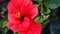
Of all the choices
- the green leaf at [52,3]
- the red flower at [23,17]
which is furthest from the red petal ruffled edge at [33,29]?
the green leaf at [52,3]

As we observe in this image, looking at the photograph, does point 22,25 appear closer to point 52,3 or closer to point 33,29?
point 33,29

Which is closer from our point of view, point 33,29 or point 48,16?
point 33,29

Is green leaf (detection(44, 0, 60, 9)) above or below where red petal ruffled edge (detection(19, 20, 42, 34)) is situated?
above

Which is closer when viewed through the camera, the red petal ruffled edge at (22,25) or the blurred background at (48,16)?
the red petal ruffled edge at (22,25)

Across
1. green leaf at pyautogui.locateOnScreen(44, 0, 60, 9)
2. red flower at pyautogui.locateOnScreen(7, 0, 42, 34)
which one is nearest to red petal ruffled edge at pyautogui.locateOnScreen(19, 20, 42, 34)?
red flower at pyautogui.locateOnScreen(7, 0, 42, 34)

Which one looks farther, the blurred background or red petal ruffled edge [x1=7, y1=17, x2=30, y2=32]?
the blurred background

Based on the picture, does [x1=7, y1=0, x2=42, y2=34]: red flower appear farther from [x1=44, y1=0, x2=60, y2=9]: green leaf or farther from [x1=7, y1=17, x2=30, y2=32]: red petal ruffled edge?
[x1=44, y1=0, x2=60, y2=9]: green leaf

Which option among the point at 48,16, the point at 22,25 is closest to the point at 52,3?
the point at 48,16

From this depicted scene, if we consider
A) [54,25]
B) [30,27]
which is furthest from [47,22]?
[30,27]

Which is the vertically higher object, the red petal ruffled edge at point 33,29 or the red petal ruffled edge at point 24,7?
the red petal ruffled edge at point 24,7

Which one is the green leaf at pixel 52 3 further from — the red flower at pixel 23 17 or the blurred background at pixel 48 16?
the red flower at pixel 23 17
